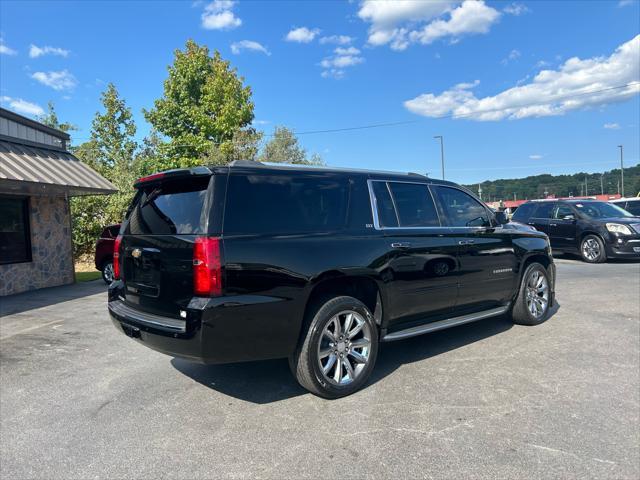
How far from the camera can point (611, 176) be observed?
2729 inches

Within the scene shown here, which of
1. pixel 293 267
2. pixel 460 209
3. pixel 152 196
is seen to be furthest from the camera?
pixel 460 209

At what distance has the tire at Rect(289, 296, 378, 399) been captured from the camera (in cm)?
356

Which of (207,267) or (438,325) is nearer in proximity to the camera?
(207,267)

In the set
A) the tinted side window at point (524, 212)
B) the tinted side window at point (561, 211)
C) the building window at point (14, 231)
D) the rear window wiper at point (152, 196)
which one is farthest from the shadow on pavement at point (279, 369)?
the tinted side window at point (524, 212)

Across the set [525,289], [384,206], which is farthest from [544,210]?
[384,206]

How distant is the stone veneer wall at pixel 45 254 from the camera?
1006 cm

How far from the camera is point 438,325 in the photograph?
4516 mm

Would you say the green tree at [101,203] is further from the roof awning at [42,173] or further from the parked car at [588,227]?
the parked car at [588,227]

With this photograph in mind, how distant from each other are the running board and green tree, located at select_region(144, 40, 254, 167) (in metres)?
17.5

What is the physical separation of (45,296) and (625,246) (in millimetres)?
13935

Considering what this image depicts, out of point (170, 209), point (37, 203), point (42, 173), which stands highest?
point (42, 173)

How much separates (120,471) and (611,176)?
8197 centimetres

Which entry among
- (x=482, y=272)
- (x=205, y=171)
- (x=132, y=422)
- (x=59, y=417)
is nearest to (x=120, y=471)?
(x=132, y=422)

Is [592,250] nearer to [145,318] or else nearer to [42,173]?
[145,318]
